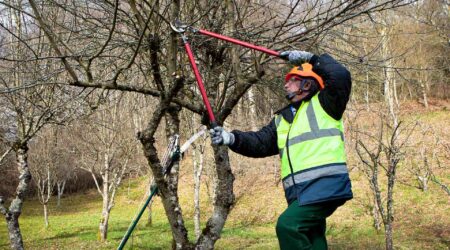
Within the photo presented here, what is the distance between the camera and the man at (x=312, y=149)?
2.62m

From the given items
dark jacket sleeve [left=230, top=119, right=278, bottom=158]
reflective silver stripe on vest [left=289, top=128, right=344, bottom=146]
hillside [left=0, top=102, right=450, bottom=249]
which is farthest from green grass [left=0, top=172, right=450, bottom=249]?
reflective silver stripe on vest [left=289, top=128, right=344, bottom=146]

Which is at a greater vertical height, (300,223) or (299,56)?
(299,56)

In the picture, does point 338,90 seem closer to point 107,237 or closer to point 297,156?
point 297,156

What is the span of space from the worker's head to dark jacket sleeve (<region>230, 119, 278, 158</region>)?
1.27 feet

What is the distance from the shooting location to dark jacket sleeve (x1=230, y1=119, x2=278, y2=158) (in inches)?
122

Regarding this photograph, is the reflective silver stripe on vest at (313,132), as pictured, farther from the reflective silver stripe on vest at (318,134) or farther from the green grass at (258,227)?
the green grass at (258,227)

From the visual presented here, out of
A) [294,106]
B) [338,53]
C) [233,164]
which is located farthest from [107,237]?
[294,106]

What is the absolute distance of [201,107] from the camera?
11.3 ft

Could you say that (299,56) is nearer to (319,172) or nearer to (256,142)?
Result: (256,142)

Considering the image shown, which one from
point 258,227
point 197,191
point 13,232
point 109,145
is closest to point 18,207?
point 13,232

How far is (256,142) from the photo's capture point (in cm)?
313

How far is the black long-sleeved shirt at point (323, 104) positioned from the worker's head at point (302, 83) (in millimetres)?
48

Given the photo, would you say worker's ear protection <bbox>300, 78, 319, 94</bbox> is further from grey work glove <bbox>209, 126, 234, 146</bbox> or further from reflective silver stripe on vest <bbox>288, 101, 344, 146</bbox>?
grey work glove <bbox>209, 126, 234, 146</bbox>

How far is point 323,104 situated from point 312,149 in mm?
319
